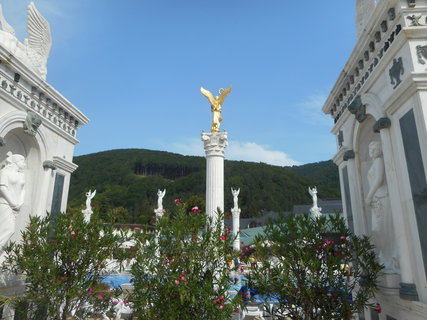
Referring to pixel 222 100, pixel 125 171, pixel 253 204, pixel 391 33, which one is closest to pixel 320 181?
pixel 253 204

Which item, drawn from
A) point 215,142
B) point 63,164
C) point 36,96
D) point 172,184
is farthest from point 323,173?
point 36,96

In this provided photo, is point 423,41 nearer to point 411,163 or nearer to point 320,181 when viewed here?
point 411,163

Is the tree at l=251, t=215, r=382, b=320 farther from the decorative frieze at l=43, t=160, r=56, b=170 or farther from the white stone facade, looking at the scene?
the decorative frieze at l=43, t=160, r=56, b=170

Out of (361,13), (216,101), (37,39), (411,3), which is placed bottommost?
(411,3)

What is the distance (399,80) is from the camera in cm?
509

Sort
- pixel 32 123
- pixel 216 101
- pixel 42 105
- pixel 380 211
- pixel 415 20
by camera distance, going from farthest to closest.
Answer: pixel 216 101 → pixel 42 105 → pixel 32 123 → pixel 380 211 → pixel 415 20

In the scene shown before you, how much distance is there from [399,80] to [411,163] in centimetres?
145

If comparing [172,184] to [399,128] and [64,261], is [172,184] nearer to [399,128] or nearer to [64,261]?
[64,261]

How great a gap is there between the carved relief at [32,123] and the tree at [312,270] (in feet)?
19.8

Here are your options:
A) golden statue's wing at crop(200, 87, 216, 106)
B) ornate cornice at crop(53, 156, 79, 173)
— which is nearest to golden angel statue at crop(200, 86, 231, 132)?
golden statue's wing at crop(200, 87, 216, 106)

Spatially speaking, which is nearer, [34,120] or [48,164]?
[34,120]

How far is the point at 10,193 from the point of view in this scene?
6.59 meters

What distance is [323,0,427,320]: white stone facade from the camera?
4555mm

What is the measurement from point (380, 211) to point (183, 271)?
3.99 meters
